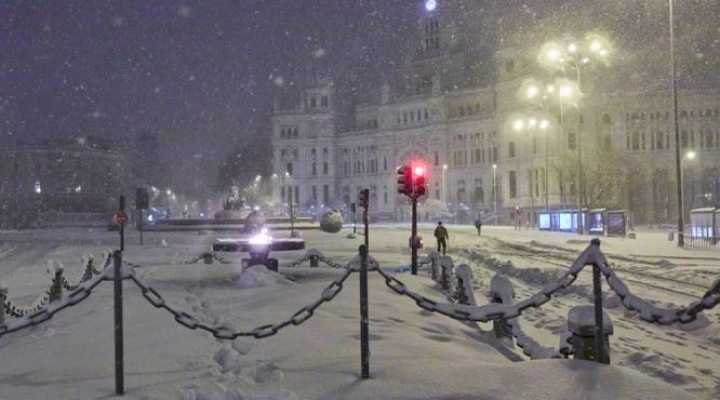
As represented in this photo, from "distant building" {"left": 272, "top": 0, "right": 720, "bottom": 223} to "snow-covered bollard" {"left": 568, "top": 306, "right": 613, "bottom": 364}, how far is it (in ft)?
156

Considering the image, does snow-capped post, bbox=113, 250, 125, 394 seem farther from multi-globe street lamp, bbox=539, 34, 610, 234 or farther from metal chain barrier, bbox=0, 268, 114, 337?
multi-globe street lamp, bbox=539, 34, 610, 234

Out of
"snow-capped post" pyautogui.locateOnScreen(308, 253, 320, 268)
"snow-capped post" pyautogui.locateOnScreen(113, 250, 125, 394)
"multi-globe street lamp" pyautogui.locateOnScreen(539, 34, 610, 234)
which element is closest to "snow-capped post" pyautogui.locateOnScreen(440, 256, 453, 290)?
"snow-capped post" pyautogui.locateOnScreen(308, 253, 320, 268)

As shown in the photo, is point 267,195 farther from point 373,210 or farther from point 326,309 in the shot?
point 326,309

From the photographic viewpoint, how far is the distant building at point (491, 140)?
79250 millimetres

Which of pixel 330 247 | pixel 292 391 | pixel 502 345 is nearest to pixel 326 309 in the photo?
pixel 502 345

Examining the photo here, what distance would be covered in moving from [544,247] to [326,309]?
27395mm

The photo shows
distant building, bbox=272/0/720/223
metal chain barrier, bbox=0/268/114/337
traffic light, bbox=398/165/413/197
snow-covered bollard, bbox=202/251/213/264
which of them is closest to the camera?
metal chain barrier, bbox=0/268/114/337

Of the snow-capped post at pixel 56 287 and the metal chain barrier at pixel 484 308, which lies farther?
the snow-capped post at pixel 56 287

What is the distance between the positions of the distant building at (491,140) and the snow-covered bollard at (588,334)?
4744cm

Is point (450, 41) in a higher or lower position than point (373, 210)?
higher

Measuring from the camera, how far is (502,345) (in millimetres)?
9227

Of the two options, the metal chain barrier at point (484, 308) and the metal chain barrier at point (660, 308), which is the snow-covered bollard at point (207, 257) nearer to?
the metal chain barrier at point (484, 308)

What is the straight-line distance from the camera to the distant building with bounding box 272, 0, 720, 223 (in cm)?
7925

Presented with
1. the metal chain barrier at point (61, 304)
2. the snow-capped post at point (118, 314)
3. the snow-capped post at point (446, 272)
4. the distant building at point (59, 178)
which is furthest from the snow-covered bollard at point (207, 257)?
the distant building at point (59, 178)
